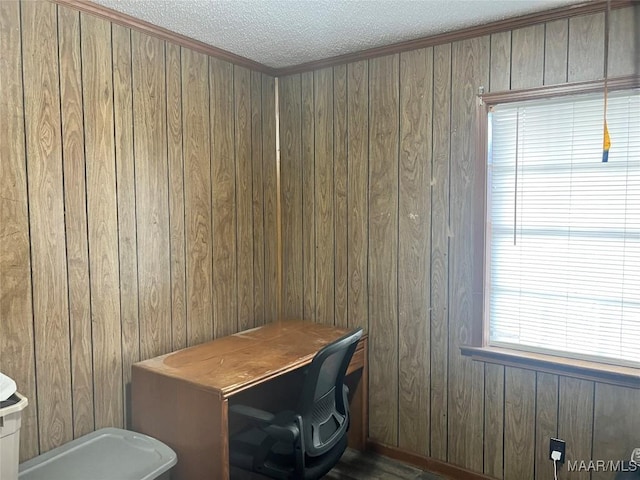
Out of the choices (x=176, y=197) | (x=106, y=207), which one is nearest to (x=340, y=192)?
(x=176, y=197)

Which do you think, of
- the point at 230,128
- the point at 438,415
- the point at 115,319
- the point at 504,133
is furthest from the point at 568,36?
the point at 115,319

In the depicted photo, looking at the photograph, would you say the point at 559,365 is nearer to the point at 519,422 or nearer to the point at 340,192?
the point at 519,422

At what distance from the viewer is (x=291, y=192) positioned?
3.29 meters

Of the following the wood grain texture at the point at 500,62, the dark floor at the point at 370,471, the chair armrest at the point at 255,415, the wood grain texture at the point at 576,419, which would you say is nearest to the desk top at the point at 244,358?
the chair armrest at the point at 255,415

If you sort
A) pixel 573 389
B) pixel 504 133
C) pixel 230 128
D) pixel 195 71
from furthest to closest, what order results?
pixel 230 128 < pixel 195 71 < pixel 504 133 < pixel 573 389

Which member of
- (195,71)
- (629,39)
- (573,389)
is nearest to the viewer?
(629,39)

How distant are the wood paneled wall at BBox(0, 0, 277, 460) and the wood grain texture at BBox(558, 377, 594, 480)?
1.89 meters

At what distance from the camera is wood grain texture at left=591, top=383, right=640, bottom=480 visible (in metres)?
2.21

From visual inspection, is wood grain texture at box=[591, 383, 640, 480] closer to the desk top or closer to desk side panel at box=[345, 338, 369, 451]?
desk side panel at box=[345, 338, 369, 451]

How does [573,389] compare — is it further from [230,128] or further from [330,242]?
[230,128]

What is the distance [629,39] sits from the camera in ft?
7.09

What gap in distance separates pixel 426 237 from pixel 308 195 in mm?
884

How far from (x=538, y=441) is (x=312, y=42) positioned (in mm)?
2489

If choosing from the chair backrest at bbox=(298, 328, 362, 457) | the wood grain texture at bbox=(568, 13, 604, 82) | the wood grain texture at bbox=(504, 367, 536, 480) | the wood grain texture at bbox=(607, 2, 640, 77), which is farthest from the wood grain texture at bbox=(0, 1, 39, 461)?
the wood grain texture at bbox=(607, 2, 640, 77)
